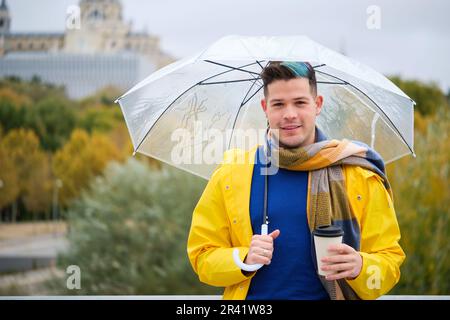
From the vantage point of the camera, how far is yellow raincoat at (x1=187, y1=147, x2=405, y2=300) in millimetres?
1865

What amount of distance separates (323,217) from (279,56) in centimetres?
49

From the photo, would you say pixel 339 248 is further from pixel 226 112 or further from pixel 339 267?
pixel 226 112

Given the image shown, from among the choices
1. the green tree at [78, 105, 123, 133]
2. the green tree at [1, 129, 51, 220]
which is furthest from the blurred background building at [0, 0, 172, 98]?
the green tree at [1, 129, 51, 220]

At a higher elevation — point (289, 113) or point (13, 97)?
point (289, 113)

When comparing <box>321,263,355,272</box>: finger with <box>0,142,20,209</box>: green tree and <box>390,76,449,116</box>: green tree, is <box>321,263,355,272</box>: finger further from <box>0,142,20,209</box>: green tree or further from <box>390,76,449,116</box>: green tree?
<box>0,142,20,209</box>: green tree

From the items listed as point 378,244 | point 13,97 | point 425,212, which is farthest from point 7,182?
point 378,244

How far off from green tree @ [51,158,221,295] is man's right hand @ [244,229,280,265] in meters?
13.9

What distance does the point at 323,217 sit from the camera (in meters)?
1.87

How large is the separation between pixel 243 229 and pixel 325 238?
10.7 inches

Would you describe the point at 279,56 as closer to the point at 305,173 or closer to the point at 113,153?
the point at 305,173

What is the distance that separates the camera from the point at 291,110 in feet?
6.37

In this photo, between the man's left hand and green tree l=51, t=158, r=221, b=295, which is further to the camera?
green tree l=51, t=158, r=221, b=295

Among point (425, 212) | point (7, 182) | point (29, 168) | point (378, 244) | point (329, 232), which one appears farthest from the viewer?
point (29, 168)
